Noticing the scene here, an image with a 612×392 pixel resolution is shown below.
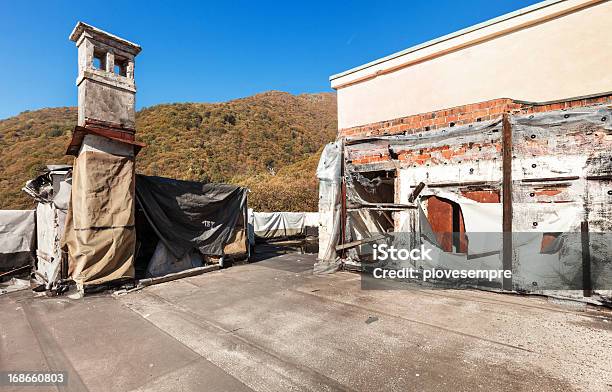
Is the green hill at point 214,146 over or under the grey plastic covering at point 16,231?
over

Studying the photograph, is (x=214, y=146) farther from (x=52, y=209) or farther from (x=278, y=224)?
(x=52, y=209)

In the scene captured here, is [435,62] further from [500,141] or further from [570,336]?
[570,336]

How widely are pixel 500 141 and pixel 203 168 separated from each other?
2623 cm

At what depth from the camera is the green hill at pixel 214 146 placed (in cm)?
2134

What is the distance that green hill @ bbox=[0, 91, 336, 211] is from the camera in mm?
21344

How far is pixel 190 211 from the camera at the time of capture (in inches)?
291

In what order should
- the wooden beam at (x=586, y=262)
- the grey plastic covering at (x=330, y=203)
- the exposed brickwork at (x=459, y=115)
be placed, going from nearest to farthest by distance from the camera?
the wooden beam at (x=586, y=262) < the exposed brickwork at (x=459, y=115) < the grey plastic covering at (x=330, y=203)

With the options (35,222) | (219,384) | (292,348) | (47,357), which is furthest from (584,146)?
(35,222)

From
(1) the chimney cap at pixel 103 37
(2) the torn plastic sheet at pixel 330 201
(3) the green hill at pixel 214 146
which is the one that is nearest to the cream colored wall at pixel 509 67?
(2) the torn plastic sheet at pixel 330 201

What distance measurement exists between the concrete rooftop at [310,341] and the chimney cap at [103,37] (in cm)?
486

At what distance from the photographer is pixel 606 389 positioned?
2.43 m

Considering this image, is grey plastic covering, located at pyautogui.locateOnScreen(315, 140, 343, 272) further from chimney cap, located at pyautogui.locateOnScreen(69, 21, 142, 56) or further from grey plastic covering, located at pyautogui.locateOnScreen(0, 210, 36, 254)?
grey plastic covering, located at pyautogui.locateOnScreen(0, 210, 36, 254)

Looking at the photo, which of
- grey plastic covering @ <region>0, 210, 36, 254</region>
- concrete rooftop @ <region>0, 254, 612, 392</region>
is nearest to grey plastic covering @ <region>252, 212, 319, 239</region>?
grey plastic covering @ <region>0, 210, 36, 254</region>

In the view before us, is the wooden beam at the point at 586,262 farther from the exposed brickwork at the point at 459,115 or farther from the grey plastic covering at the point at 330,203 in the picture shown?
the grey plastic covering at the point at 330,203
